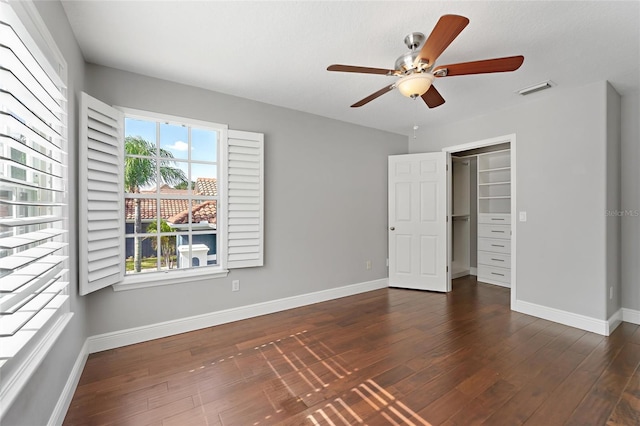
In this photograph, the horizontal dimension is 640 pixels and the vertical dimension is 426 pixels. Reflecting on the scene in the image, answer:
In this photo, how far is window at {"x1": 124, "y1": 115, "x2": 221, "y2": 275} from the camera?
8.91ft

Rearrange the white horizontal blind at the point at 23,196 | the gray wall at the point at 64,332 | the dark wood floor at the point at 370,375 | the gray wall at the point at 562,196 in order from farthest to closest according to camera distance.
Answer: the gray wall at the point at 562,196 → the dark wood floor at the point at 370,375 → the gray wall at the point at 64,332 → the white horizontal blind at the point at 23,196

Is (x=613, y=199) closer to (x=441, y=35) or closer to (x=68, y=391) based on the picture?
(x=441, y=35)

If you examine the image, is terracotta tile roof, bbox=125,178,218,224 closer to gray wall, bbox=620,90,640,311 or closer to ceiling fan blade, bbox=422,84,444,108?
ceiling fan blade, bbox=422,84,444,108

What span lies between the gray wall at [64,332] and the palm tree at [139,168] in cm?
57

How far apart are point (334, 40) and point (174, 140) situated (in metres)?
1.89

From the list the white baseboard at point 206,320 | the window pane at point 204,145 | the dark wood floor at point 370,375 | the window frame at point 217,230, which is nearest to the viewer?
the dark wood floor at point 370,375

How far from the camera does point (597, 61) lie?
2.43 metres

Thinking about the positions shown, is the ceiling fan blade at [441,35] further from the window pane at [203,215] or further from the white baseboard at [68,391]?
the white baseboard at [68,391]

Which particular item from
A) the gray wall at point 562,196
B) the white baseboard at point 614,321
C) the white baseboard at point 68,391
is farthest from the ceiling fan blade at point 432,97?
the white baseboard at point 68,391

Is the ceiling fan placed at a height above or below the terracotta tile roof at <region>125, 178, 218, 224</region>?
above

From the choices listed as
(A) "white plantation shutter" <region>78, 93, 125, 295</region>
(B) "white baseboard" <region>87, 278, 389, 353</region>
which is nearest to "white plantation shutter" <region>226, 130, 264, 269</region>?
(B) "white baseboard" <region>87, 278, 389, 353</region>

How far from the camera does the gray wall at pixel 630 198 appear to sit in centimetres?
307

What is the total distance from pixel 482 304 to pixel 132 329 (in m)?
4.07

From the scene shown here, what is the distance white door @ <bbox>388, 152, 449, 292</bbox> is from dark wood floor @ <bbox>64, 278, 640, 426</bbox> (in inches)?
45.2
